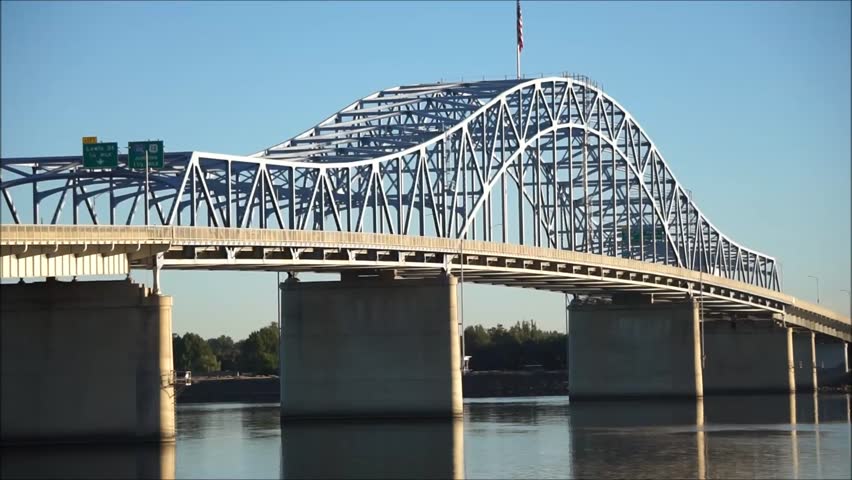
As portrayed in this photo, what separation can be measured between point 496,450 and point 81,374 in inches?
693

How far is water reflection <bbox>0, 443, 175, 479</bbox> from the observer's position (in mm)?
58375

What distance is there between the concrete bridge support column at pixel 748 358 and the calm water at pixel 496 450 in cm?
4454

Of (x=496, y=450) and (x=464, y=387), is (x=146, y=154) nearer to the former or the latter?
(x=496, y=450)

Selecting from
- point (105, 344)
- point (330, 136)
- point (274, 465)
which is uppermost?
point (330, 136)

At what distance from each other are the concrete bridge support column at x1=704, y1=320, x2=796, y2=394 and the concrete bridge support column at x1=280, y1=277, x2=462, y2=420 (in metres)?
60.5

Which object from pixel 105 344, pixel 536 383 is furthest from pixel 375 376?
pixel 536 383

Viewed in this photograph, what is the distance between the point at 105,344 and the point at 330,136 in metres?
43.7

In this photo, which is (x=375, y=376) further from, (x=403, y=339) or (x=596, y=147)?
(x=596, y=147)

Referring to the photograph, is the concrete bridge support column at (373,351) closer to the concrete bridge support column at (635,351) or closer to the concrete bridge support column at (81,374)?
the concrete bridge support column at (81,374)

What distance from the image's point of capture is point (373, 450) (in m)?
70.8

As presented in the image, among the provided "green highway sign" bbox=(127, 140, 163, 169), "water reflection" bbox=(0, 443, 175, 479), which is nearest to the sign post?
"green highway sign" bbox=(127, 140, 163, 169)

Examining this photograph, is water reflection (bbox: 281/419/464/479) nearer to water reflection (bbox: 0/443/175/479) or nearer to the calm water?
the calm water

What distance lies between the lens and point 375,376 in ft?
302

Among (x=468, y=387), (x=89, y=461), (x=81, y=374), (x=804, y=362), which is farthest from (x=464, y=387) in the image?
(x=89, y=461)
